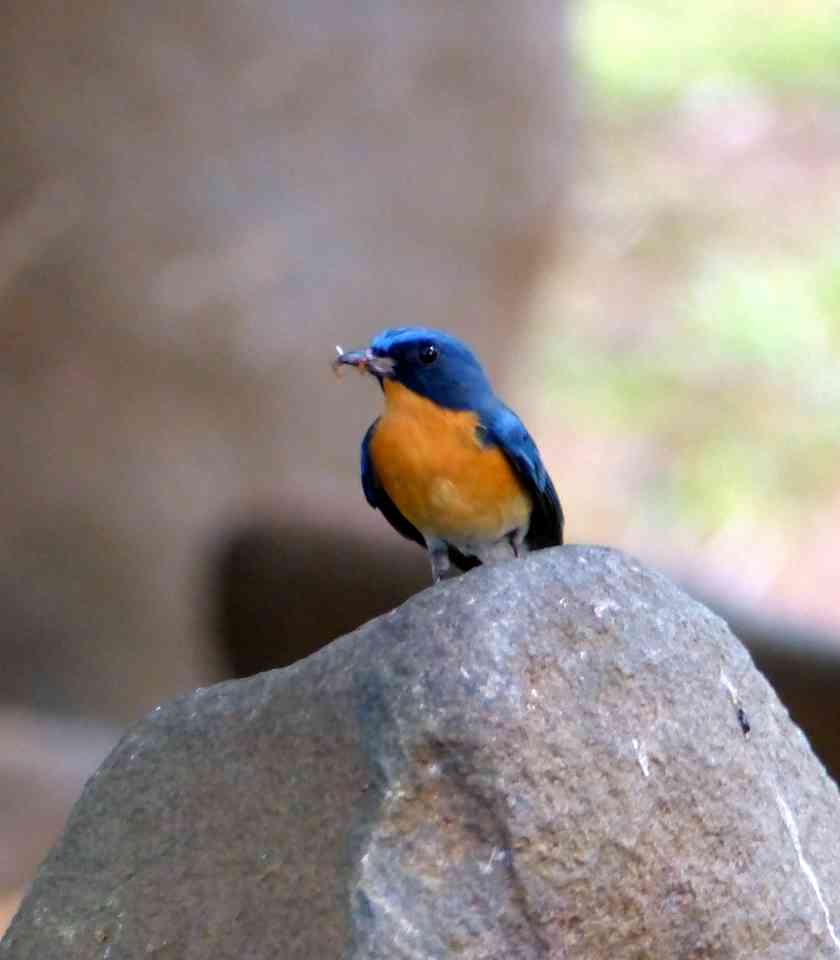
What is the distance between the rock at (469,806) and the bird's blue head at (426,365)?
2.93ft

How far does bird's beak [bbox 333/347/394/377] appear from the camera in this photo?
477 cm

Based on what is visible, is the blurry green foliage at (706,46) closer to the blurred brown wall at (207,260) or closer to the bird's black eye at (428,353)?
the blurred brown wall at (207,260)

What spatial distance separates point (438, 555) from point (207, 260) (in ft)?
16.1

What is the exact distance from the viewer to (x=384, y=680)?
3758 mm

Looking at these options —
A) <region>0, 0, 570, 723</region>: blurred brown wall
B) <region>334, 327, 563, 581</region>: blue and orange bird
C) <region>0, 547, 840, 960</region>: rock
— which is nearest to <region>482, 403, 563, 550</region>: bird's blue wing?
<region>334, 327, 563, 581</region>: blue and orange bird

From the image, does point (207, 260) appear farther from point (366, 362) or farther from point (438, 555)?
point (366, 362)

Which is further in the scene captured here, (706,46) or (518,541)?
(706,46)

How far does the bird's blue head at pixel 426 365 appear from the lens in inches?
193

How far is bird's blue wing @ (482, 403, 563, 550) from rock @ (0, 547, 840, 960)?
2.63 feet

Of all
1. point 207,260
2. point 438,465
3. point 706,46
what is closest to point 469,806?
point 438,465

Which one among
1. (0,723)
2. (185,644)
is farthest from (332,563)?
(0,723)

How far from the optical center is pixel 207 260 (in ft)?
32.4

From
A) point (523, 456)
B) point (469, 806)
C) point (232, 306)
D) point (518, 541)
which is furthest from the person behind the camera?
point (232, 306)

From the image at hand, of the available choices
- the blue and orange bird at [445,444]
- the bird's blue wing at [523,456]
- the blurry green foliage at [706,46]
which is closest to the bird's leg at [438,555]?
the blue and orange bird at [445,444]
